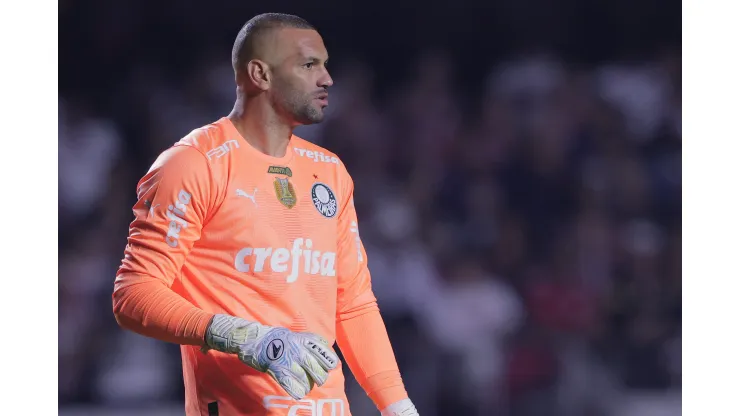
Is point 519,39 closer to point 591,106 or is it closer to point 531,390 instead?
point 591,106

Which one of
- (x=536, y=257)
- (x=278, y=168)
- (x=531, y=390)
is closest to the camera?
(x=278, y=168)

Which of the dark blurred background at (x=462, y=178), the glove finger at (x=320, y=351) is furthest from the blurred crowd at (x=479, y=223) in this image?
the glove finger at (x=320, y=351)

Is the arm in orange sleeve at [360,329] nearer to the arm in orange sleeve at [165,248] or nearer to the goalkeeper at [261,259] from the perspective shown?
the goalkeeper at [261,259]

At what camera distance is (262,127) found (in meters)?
3.02

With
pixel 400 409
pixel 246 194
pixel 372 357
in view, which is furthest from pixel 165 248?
pixel 400 409

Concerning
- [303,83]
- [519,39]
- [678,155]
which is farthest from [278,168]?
[678,155]

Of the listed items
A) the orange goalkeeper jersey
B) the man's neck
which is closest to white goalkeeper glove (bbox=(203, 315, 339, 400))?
the orange goalkeeper jersey

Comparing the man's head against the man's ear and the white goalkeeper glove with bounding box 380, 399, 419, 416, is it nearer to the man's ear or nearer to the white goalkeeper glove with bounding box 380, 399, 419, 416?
the man's ear

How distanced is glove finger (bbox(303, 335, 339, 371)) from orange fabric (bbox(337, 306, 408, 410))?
1.53ft

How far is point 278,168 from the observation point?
9.80 ft

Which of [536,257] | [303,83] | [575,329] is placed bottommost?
[575,329]

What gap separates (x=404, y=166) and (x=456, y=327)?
982mm

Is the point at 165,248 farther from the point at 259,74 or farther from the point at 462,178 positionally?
the point at 462,178

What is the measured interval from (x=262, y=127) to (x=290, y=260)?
447 mm
